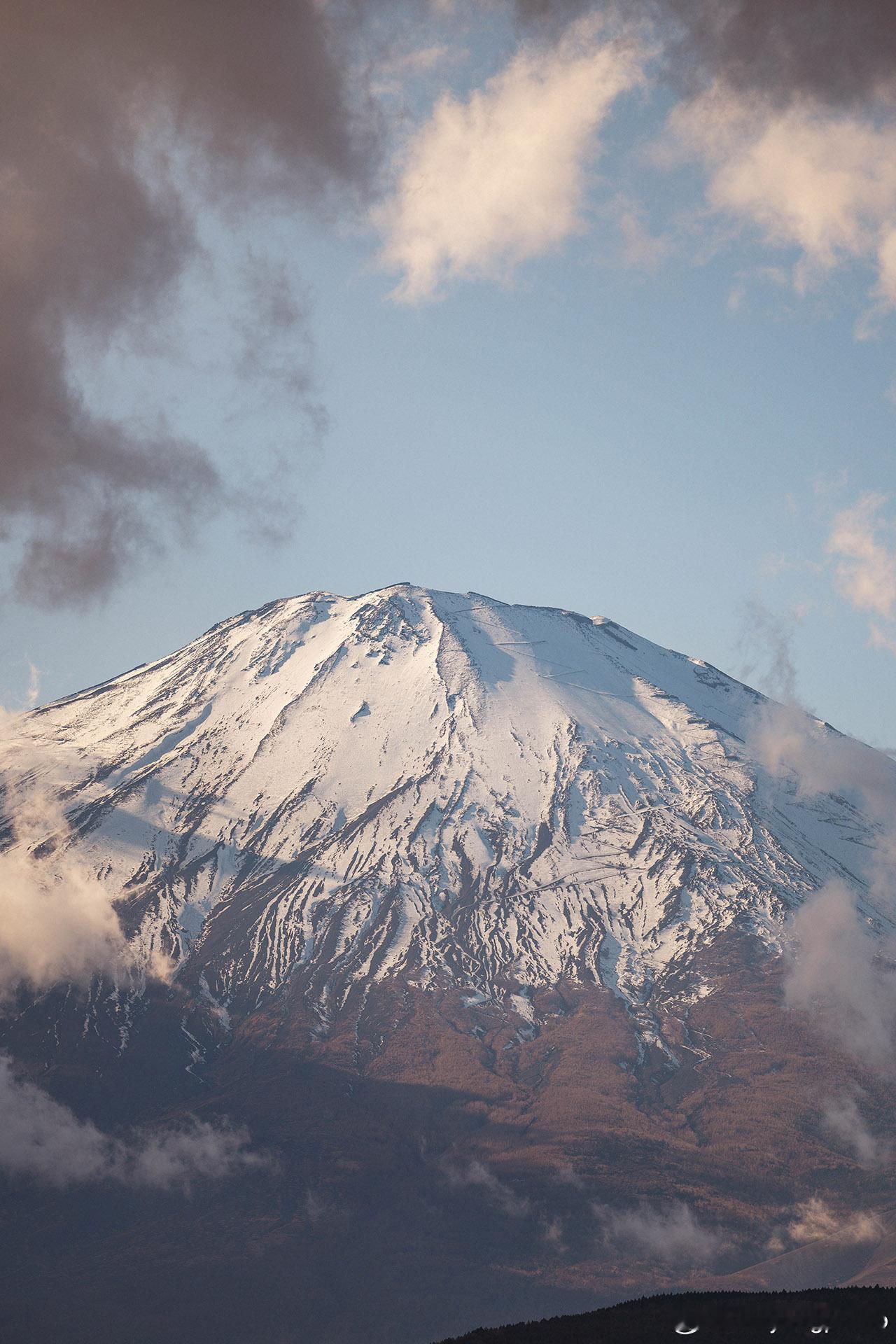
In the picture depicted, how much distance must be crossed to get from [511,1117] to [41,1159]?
5989 cm

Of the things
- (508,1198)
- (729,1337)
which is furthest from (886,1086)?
(729,1337)

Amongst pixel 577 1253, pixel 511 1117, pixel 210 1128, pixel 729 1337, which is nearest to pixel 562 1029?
pixel 511 1117

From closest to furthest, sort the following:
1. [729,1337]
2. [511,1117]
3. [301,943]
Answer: [729,1337], [511,1117], [301,943]

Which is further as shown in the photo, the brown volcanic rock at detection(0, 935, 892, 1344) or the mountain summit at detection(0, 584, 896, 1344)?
the mountain summit at detection(0, 584, 896, 1344)

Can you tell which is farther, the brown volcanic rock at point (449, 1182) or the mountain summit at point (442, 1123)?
the mountain summit at point (442, 1123)

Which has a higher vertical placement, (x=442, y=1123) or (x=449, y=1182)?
(x=442, y=1123)

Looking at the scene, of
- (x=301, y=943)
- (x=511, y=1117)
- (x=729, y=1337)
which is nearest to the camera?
(x=729, y=1337)

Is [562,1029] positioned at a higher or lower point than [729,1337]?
higher

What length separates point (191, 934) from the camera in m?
199

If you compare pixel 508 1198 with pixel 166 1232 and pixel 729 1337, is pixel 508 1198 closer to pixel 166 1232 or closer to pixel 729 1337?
pixel 166 1232

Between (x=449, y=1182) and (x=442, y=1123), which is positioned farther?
(x=442, y=1123)

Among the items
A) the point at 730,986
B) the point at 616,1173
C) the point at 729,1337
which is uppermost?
the point at 730,986

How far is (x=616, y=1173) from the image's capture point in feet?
529

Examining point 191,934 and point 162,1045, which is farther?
point 191,934
